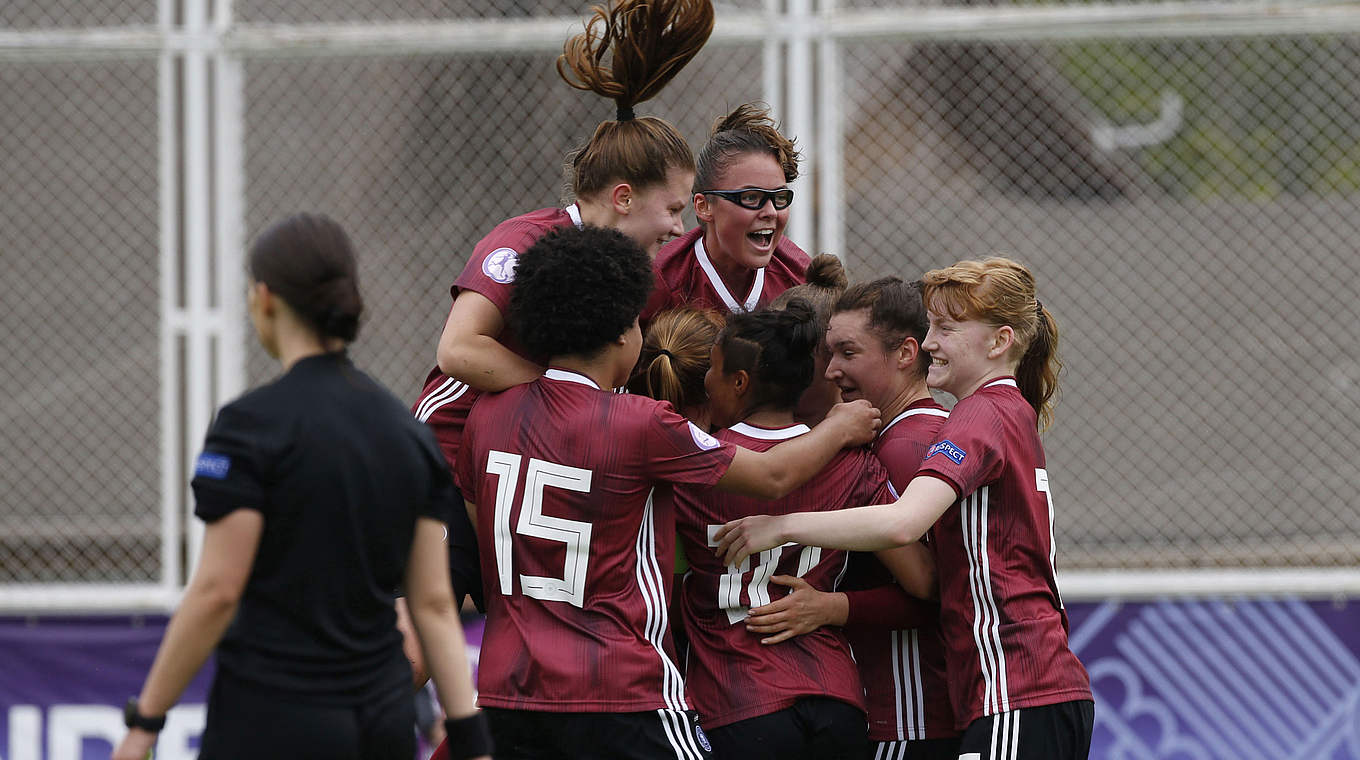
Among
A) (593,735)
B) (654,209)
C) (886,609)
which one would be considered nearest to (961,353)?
(886,609)

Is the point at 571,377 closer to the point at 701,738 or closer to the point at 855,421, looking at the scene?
the point at 855,421

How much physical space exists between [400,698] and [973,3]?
6.83 meters

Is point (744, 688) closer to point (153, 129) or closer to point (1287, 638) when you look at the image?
point (1287, 638)

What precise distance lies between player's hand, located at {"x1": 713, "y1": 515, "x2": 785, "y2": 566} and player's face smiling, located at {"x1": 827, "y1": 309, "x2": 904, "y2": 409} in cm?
49

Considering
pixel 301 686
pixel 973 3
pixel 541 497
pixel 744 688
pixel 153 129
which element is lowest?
pixel 744 688

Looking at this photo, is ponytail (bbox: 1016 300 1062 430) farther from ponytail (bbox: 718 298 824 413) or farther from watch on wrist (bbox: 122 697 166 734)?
watch on wrist (bbox: 122 697 166 734)

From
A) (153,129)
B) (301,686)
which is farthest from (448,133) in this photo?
(301,686)

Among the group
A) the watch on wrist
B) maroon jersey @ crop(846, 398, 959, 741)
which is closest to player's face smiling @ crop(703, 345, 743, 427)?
maroon jersey @ crop(846, 398, 959, 741)

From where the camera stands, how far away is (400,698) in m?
2.48

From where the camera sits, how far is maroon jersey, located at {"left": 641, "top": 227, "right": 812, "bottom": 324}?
142 inches

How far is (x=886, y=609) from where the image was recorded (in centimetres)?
316

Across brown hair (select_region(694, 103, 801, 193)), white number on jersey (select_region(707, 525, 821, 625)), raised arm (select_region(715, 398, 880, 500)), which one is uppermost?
brown hair (select_region(694, 103, 801, 193))

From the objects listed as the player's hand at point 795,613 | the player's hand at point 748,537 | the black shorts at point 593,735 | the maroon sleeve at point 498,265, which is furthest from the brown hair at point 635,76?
the black shorts at point 593,735

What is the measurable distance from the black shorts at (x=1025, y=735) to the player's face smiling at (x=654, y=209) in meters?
1.42
